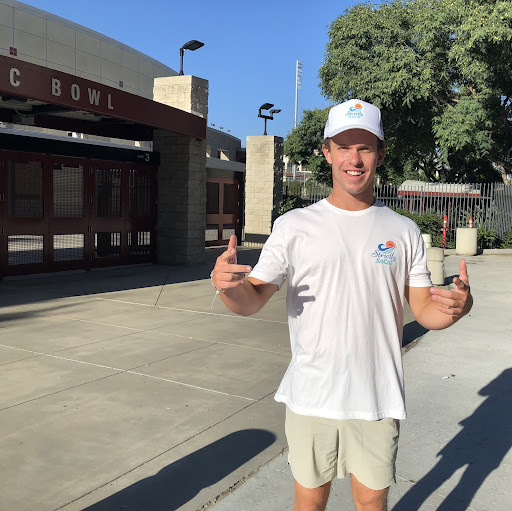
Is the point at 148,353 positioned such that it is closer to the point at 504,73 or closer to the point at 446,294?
the point at 446,294

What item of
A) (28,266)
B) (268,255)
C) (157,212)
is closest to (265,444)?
(268,255)

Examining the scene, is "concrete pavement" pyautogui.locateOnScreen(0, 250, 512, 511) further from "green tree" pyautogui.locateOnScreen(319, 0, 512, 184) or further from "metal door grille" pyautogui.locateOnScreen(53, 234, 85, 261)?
"green tree" pyautogui.locateOnScreen(319, 0, 512, 184)

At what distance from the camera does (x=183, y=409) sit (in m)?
4.55

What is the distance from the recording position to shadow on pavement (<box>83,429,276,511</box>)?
318 cm

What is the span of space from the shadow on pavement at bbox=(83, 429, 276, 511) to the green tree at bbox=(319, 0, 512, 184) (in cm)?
1659

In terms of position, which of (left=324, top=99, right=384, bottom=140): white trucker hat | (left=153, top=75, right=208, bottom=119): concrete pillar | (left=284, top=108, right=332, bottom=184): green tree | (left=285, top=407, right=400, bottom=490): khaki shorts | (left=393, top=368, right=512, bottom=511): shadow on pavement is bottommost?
(left=393, top=368, right=512, bottom=511): shadow on pavement

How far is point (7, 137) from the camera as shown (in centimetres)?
1078

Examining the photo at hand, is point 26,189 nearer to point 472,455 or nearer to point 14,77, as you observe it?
point 14,77

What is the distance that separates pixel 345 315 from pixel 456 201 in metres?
20.3

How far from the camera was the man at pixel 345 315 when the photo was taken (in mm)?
2207

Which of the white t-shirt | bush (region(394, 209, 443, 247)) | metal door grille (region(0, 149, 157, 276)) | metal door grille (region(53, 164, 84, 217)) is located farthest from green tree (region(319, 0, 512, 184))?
the white t-shirt

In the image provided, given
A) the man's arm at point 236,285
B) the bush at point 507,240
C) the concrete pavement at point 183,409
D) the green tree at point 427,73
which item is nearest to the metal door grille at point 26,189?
the concrete pavement at point 183,409

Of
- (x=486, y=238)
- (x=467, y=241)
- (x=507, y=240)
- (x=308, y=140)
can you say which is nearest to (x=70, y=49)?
(x=308, y=140)

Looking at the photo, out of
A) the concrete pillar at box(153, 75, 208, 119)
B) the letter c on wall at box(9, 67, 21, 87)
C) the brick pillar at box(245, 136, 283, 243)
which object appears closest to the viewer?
the letter c on wall at box(9, 67, 21, 87)
